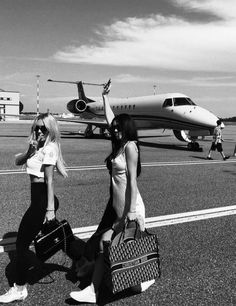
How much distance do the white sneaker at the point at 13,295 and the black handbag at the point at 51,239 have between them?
0.39 m

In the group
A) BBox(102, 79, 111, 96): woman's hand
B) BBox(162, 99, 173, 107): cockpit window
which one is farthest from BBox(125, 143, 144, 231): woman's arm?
BBox(162, 99, 173, 107): cockpit window

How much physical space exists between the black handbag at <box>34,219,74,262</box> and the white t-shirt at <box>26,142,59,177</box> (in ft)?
1.89

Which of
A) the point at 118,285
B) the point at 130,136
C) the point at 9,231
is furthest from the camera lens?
the point at 9,231

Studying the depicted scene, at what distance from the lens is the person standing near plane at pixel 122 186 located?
3670 mm

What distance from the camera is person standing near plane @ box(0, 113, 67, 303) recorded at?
12.0ft

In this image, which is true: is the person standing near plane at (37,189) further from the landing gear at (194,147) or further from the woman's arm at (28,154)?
the landing gear at (194,147)

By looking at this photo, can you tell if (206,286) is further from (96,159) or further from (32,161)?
(96,159)

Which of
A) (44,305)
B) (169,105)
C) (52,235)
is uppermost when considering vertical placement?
(169,105)

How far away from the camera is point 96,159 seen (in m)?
15.0

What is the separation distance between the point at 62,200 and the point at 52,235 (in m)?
3.71

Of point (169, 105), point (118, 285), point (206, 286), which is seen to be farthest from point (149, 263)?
point (169, 105)

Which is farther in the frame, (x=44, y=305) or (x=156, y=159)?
(x=156, y=159)

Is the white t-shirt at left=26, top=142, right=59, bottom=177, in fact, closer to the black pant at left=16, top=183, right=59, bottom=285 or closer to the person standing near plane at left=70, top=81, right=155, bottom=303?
the black pant at left=16, top=183, right=59, bottom=285

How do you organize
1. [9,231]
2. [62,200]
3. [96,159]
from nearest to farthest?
1. [9,231]
2. [62,200]
3. [96,159]
